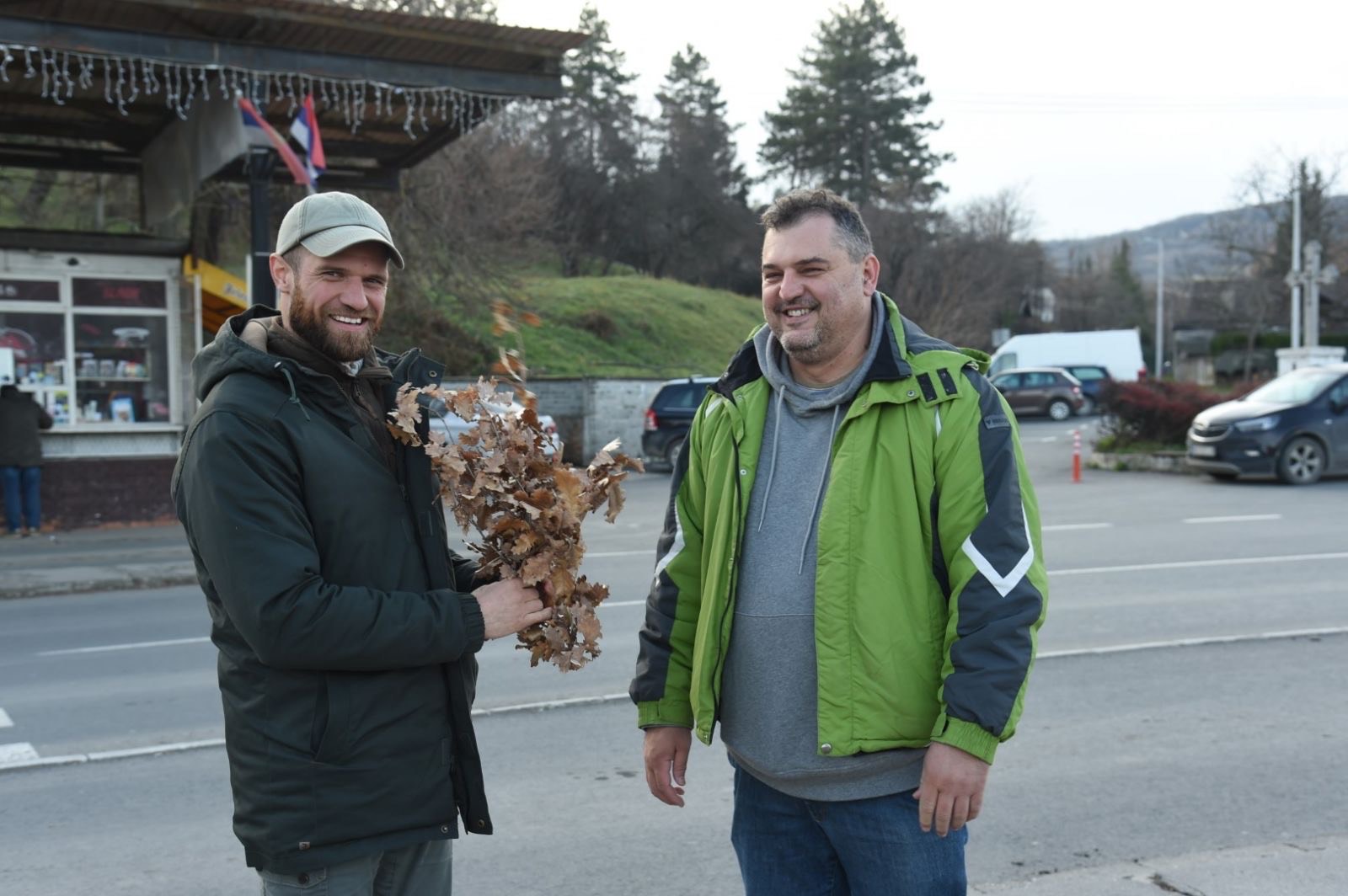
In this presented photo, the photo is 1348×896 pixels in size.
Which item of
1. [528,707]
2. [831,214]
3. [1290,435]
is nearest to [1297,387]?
[1290,435]

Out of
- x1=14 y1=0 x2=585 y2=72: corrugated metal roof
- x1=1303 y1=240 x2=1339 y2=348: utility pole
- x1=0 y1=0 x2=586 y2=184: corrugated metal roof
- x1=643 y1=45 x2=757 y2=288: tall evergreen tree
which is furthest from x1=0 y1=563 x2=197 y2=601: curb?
x1=643 y1=45 x2=757 y2=288: tall evergreen tree

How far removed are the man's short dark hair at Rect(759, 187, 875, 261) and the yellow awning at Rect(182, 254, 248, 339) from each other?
14.5 m

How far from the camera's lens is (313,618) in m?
2.33

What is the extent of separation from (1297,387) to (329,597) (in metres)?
20.1

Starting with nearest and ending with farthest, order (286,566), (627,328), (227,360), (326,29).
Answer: (286,566)
(227,360)
(326,29)
(627,328)

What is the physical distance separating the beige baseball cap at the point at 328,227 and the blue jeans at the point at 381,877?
1.28 metres

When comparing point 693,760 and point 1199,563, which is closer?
point 693,760

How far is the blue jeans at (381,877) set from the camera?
2453 mm

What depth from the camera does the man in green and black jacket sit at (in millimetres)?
2588

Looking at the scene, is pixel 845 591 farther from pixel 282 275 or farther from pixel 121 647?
pixel 121 647

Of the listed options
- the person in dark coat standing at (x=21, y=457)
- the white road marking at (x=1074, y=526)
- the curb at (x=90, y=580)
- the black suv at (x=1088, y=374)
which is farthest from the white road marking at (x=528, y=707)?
the black suv at (x=1088, y=374)

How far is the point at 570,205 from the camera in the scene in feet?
177

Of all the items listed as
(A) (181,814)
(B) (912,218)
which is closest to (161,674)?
(A) (181,814)

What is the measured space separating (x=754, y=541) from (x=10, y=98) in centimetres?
1514
